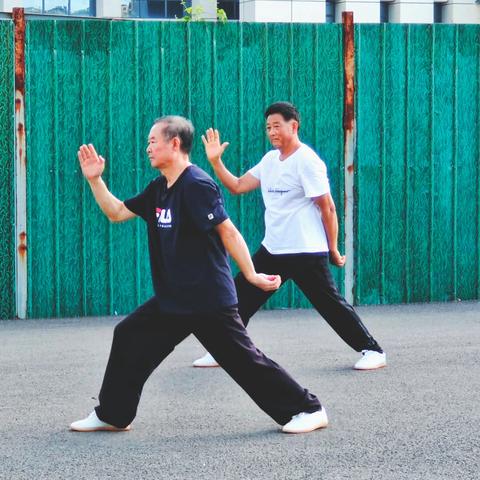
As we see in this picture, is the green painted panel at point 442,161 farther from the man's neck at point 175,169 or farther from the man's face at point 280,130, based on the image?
the man's neck at point 175,169

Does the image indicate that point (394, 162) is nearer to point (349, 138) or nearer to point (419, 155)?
point (419, 155)

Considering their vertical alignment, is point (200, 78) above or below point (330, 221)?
above

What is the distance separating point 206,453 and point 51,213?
16.5 feet

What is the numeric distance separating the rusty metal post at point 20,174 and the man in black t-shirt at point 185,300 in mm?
4217

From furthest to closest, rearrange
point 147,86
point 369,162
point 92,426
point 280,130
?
1. point 369,162
2. point 147,86
3. point 280,130
4. point 92,426

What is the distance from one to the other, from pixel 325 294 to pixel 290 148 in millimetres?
973

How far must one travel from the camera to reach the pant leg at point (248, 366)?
5.89 meters

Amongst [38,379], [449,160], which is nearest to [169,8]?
[449,160]

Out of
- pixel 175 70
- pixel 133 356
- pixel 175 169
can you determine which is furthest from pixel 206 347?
pixel 175 70

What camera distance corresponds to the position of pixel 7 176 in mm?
10164

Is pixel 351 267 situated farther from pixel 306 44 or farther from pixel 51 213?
pixel 51 213

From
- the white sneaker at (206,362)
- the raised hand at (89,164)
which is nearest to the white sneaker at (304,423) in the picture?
the raised hand at (89,164)

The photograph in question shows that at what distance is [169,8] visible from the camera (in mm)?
36750

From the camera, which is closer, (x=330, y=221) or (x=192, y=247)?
(x=192, y=247)
